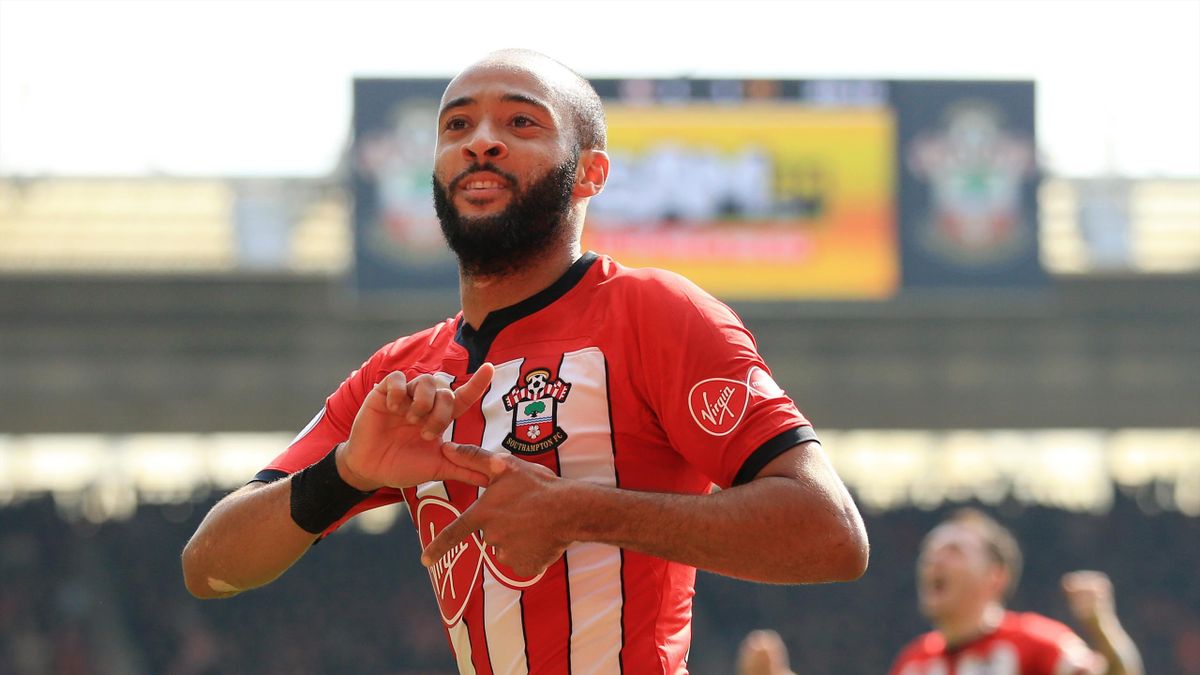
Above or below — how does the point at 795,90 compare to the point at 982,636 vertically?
above

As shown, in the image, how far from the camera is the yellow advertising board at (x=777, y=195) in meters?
21.8

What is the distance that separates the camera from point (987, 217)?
22.1 m

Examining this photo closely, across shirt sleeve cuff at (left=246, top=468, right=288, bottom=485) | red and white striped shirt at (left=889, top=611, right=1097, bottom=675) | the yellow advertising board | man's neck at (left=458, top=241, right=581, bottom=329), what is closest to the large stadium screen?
the yellow advertising board

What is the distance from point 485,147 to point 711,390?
0.64 meters

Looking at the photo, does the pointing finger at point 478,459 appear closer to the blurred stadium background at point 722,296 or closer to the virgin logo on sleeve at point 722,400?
the virgin logo on sleeve at point 722,400

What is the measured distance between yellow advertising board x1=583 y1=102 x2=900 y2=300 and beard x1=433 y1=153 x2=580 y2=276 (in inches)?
733

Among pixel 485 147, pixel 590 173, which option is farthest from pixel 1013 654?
pixel 485 147

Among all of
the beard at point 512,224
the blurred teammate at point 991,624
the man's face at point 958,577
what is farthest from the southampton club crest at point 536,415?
the man's face at point 958,577

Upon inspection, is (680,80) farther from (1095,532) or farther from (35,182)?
(1095,532)

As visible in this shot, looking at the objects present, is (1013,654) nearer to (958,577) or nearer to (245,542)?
(958,577)

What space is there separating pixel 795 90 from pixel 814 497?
780 inches

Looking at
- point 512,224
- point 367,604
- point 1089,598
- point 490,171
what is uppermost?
point 490,171

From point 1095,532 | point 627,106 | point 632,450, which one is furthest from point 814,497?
point 1095,532

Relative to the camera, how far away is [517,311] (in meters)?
3.11
